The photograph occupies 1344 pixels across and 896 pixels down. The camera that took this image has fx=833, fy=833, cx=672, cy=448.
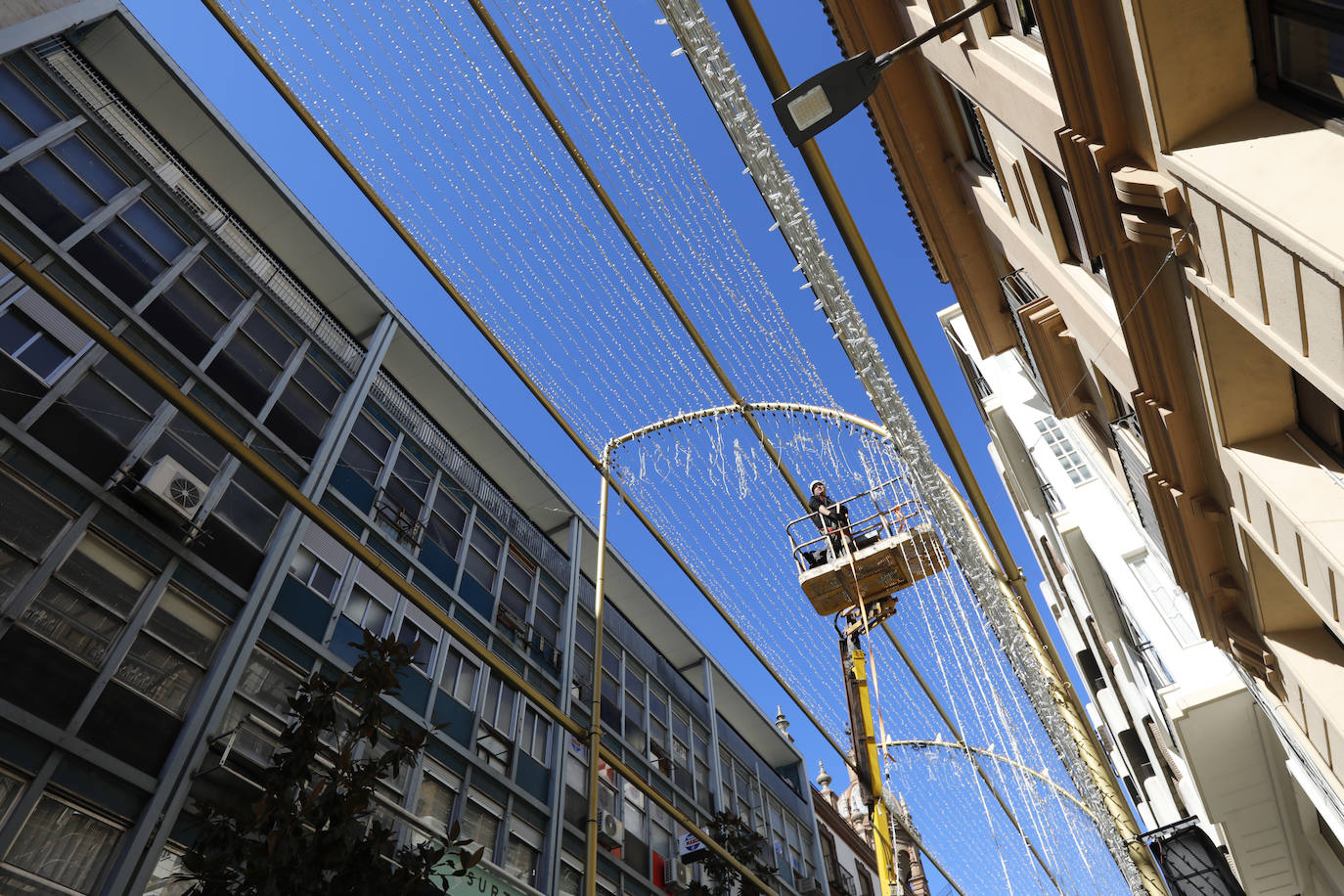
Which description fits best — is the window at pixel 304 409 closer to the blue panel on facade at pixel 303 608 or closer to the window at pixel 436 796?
the blue panel on facade at pixel 303 608

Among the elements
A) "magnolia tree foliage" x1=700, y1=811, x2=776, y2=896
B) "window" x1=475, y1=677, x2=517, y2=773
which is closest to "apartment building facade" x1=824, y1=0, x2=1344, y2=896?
"magnolia tree foliage" x1=700, y1=811, x2=776, y2=896

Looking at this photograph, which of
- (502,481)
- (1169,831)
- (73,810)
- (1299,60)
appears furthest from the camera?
(502,481)

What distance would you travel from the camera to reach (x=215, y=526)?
12.0 metres

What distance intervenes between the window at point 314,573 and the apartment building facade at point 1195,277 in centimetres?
1109

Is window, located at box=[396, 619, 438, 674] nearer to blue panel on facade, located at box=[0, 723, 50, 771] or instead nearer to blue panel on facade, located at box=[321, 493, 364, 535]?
blue panel on facade, located at box=[321, 493, 364, 535]

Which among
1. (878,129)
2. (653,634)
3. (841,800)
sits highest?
(841,800)

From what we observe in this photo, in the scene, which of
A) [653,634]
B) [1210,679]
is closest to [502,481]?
[653,634]

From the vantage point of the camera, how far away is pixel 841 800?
57.1m

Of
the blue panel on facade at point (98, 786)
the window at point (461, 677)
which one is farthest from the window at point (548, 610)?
the blue panel on facade at point (98, 786)

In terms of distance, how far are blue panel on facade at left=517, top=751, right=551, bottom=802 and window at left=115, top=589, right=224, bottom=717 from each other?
6.80m

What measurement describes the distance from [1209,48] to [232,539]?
12.6 meters

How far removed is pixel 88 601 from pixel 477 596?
7.87 m

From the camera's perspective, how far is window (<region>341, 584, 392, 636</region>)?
1403 centimetres

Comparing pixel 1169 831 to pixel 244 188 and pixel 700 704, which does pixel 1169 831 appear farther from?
pixel 244 188
